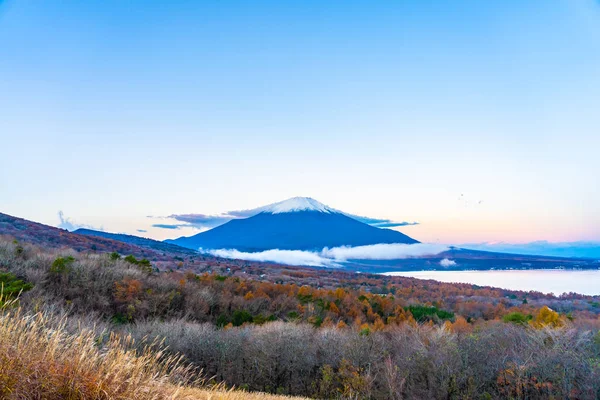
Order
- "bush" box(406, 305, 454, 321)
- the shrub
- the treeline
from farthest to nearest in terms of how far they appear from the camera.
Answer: "bush" box(406, 305, 454, 321)
the shrub
the treeline

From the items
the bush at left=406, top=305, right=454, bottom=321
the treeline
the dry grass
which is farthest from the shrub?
the bush at left=406, top=305, right=454, bottom=321

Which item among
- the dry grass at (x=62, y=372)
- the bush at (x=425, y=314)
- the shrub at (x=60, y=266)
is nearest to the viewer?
the dry grass at (x=62, y=372)

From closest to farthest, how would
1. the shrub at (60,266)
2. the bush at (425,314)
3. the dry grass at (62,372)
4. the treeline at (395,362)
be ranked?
the dry grass at (62,372)
the treeline at (395,362)
the shrub at (60,266)
the bush at (425,314)

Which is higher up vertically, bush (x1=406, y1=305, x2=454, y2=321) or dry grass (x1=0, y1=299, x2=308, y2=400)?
dry grass (x1=0, y1=299, x2=308, y2=400)

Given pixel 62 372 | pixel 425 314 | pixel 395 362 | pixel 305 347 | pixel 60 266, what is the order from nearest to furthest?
1. pixel 62 372
2. pixel 395 362
3. pixel 305 347
4. pixel 60 266
5. pixel 425 314

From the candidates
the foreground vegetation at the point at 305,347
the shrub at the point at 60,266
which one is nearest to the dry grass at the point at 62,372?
the foreground vegetation at the point at 305,347

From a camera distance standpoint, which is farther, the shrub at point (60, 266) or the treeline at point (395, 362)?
the shrub at point (60, 266)

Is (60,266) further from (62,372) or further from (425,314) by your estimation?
(425,314)

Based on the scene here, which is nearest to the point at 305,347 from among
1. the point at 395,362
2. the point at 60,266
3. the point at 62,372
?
the point at 395,362

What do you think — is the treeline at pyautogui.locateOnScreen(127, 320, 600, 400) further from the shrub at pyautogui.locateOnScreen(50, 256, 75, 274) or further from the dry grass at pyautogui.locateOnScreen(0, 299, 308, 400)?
the dry grass at pyautogui.locateOnScreen(0, 299, 308, 400)

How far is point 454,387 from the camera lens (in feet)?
84.9

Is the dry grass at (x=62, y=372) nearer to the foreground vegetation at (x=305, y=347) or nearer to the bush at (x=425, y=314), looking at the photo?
the foreground vegetation at (x=305, y=347)

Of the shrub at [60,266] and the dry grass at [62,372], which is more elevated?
the dry grass at [62,372]

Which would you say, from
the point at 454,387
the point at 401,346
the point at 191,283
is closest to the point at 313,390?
the point at 401,346
